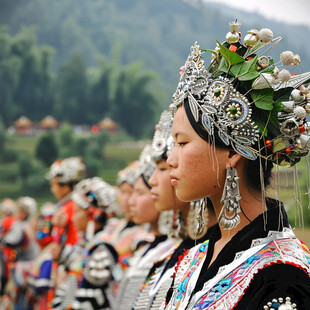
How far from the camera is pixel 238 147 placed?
2143mm

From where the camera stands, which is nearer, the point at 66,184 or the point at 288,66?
the point at 288,66

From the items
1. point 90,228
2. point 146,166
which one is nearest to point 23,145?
point 90,228

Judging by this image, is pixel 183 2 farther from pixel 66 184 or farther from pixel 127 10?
pixel 66 184

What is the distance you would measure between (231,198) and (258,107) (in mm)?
339

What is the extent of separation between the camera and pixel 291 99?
2162 millimetres

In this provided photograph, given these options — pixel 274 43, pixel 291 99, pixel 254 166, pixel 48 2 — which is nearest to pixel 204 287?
pixel 254 166

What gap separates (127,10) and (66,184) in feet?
75.5

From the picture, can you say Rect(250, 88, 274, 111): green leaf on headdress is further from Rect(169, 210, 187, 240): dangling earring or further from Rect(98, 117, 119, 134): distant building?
Rect(98, 117, 119, 134): distant building

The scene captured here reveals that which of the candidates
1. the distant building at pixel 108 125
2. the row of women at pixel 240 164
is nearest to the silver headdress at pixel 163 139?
the row of women at pixel 240 164

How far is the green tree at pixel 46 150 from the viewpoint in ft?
73.7

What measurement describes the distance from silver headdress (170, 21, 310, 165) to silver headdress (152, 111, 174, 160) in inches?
62.3

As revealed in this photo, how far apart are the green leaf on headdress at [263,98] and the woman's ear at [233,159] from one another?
0.63ft

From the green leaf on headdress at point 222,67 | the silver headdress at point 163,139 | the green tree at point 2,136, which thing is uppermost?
the green tree at point 2,136

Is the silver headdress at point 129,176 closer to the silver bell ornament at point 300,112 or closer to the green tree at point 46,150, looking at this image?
the silver bell ornament at point 300,112
